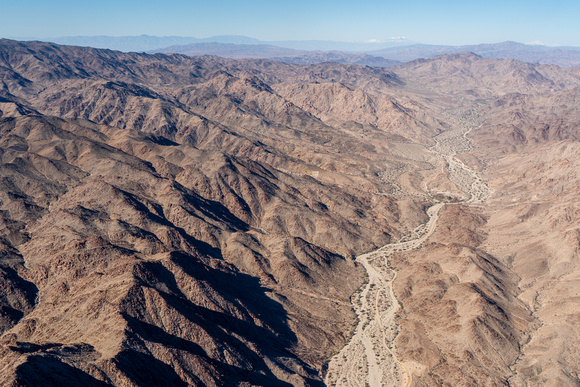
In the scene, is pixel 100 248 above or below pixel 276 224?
above

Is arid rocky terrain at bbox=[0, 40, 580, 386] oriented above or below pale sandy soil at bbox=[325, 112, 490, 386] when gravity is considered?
above

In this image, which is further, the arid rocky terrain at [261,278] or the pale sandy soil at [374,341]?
the pale sandy soil at [374,341]

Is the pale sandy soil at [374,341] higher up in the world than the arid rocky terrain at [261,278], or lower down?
lower down

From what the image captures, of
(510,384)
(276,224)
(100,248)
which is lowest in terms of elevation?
(510,384)

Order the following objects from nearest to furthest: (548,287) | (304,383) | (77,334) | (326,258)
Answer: (77,334) < (304,383) < (548,287) < (326,258)

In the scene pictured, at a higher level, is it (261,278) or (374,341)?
(261,278)

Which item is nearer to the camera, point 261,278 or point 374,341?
point 374,341

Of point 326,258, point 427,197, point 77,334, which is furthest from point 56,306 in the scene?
point 427,197

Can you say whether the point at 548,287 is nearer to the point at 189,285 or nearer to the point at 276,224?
the point at 276,224

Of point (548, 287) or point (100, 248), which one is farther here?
point (548, 287)

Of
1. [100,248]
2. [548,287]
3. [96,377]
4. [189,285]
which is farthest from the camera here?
[548,287]

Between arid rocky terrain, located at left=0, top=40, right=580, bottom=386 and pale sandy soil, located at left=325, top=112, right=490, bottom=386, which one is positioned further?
pale sandy soil, located at left=325, top=112, right=490, bottom=386
